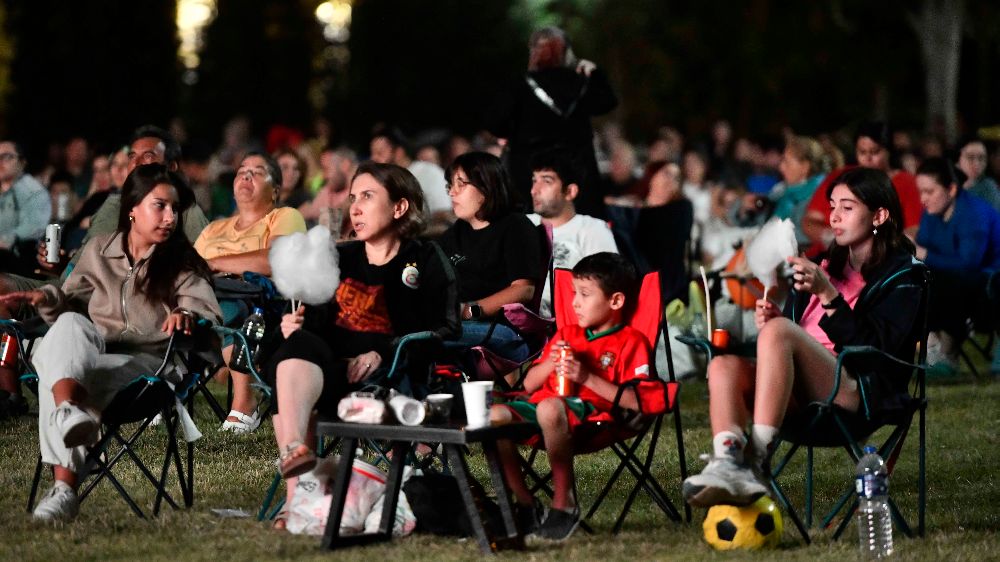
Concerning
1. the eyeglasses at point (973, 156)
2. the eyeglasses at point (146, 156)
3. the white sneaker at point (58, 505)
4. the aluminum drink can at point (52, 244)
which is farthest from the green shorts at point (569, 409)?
the eyeglasses at point (973, 156)

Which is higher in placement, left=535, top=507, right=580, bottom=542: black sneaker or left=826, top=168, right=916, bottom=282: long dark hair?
left=826, top=168, right=916, bottom=282: long dark hair

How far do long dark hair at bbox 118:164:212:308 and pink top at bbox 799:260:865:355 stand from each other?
7.18 feet

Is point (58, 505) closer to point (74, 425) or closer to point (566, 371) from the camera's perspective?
point (74, 425)

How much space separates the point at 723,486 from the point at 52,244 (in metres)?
3.24

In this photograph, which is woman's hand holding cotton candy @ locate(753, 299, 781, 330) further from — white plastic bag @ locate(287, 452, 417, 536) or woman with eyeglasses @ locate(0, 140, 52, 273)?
woman with eyeglasses @ locate(0, 140, 52, 273)

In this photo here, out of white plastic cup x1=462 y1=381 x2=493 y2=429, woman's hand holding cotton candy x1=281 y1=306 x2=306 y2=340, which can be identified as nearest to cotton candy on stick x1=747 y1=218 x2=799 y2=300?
white plastic cup x1=462 y1=381 x2=493 y2=429

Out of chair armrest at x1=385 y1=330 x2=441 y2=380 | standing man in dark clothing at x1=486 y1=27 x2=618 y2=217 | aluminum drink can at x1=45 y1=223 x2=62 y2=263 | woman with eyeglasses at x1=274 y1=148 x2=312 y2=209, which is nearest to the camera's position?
chair armrest at x1=385 y1=330 x2=441 y2=380

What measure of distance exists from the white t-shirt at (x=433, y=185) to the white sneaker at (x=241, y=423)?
4179 mm

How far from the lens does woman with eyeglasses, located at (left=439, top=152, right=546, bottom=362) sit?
23.1 feet

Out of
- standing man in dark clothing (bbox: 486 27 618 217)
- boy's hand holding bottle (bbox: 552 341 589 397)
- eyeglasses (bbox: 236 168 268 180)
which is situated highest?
standing man in dark clothing (bbox: 486 27 618 217)

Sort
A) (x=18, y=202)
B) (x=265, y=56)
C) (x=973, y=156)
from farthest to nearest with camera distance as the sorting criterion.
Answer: (x=265, y=56), (x=973, y=156), (x=18, y=202)

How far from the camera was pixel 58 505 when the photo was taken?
19.3ft

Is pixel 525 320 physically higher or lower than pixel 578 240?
lower

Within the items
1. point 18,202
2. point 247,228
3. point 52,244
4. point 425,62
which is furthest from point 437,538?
point 425,62
